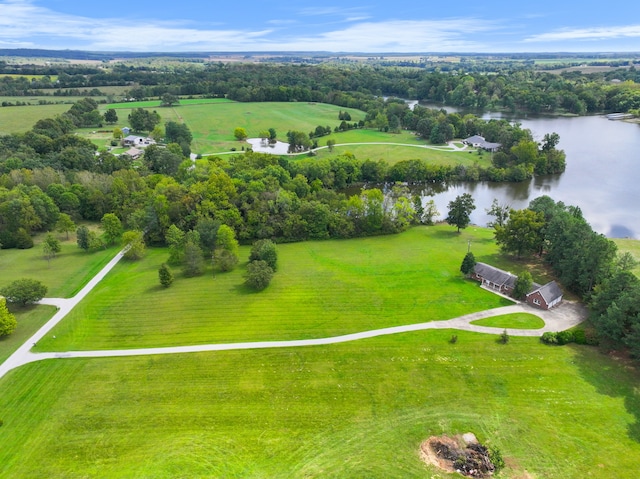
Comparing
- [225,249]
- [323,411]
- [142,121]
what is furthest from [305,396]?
[142,121]

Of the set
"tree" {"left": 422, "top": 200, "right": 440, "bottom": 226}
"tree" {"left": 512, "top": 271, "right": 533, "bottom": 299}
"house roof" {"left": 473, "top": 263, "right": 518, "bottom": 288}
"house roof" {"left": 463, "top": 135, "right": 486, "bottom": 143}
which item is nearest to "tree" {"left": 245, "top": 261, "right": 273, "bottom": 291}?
"house roof" {"left": 473, "top": 263, "right": 518, "bottom": 288}

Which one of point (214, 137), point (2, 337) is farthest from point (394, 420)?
point (214, 137)

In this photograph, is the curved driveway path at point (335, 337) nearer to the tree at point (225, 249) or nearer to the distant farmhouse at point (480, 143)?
the tree at point (225, 249)

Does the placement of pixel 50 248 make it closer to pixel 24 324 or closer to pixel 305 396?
pixel 24 324

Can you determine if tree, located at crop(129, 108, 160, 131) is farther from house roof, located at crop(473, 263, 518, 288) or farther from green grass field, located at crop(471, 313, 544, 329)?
green grass field, located at crop(471, 313, 544, 329)

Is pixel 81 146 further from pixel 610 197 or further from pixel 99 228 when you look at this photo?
pixel 610 197
